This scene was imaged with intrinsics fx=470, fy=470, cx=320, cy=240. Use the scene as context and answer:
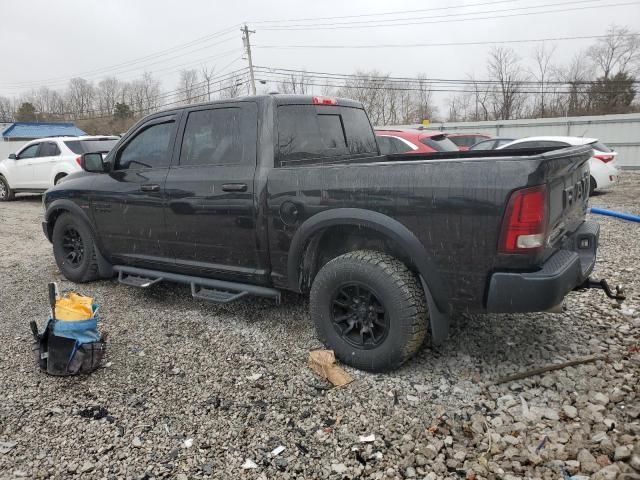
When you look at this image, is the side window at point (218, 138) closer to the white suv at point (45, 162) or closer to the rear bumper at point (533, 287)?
the rear bumper at point (533, 287)

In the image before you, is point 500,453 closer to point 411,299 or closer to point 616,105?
point 411,299

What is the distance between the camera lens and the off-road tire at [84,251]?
16.4 feet

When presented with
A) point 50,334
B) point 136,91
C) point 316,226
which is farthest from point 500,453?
point 136,91

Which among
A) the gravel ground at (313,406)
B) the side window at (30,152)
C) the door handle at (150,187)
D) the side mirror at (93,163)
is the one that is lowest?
Answer: the gravel ground at (313,406)

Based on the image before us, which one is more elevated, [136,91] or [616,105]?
[136,91]

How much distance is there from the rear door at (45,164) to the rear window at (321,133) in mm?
9586

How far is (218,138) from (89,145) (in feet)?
28.3

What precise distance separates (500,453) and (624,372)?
1210 millimetres

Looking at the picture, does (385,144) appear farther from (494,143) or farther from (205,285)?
(494,143)

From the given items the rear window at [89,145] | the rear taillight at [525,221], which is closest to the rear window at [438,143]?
the rear taillight at [525,221]

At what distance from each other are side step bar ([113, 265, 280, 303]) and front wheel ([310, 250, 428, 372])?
0.62 m

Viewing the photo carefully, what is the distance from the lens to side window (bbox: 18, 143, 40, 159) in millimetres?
11867

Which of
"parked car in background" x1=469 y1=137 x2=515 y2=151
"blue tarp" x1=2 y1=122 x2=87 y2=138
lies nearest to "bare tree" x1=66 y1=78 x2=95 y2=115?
"blue tarp" x1=2 y1=122 x2=87 y2=138

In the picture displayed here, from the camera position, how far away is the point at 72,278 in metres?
5.25
